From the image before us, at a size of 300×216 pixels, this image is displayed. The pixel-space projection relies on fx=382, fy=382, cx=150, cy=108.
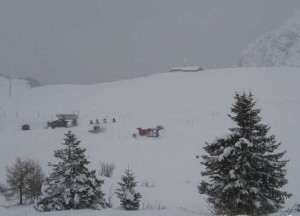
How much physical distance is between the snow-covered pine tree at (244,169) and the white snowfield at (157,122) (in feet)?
3.95

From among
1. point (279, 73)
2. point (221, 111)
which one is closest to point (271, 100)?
point (221, 111)

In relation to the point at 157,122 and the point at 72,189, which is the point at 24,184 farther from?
the point at 157,122

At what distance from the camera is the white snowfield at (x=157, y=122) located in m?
28.5

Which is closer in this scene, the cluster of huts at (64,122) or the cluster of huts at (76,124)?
the cluster of huts at (76,124)

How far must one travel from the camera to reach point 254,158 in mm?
12867

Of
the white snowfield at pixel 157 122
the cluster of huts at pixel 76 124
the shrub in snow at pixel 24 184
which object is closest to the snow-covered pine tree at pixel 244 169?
the white snowfield at pixel 157 122

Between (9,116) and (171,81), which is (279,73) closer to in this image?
(171,81)

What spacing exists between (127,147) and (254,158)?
27.8 meters

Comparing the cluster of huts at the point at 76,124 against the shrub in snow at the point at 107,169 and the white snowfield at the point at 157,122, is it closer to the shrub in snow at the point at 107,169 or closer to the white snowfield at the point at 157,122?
the white snowfield at the point at 157,122

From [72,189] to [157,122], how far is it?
34.9 metres

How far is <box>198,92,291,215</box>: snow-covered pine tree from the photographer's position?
12.4 meters

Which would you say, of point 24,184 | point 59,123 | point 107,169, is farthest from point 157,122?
point 24,184

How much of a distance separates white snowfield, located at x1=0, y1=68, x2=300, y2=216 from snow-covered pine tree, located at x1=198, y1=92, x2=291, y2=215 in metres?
1.20

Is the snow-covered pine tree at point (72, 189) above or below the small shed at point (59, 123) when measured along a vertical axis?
below
